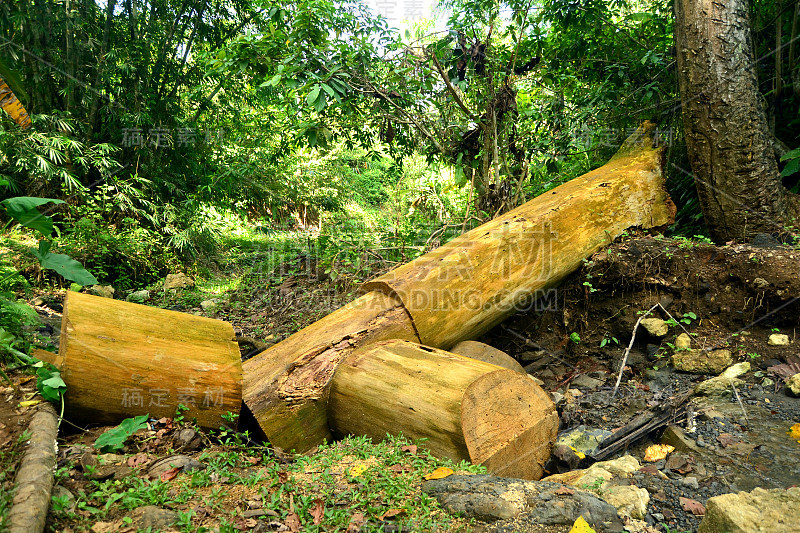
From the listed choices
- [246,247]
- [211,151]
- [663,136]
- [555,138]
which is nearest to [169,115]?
[211,151]

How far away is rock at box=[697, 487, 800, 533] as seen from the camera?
1666 millimetres

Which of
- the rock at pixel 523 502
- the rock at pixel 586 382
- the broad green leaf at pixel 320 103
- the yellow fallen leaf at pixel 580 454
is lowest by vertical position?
the rock at pixel 586 382

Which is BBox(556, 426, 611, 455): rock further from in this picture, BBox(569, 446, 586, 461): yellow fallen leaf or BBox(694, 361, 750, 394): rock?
BBox(694, 361, 750, 394): rock

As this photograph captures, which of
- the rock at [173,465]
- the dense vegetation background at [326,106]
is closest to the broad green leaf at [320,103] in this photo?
the dense vegetation background at [326,106]

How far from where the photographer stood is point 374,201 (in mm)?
13367

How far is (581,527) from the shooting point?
74.6 inches

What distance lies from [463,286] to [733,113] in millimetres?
2754

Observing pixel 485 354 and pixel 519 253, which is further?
pixel 519 253

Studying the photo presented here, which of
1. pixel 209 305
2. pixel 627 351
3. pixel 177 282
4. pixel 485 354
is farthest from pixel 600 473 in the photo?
pixel 177 282

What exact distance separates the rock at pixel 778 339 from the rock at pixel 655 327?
658 millimetres

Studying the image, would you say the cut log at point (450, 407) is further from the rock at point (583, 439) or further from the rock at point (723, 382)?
the rock at point (723, 382)

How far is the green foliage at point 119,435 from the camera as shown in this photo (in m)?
2.32

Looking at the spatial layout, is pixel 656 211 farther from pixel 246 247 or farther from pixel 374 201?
pixel 374 201

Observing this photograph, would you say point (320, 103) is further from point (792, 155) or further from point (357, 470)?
point (792, 155)
